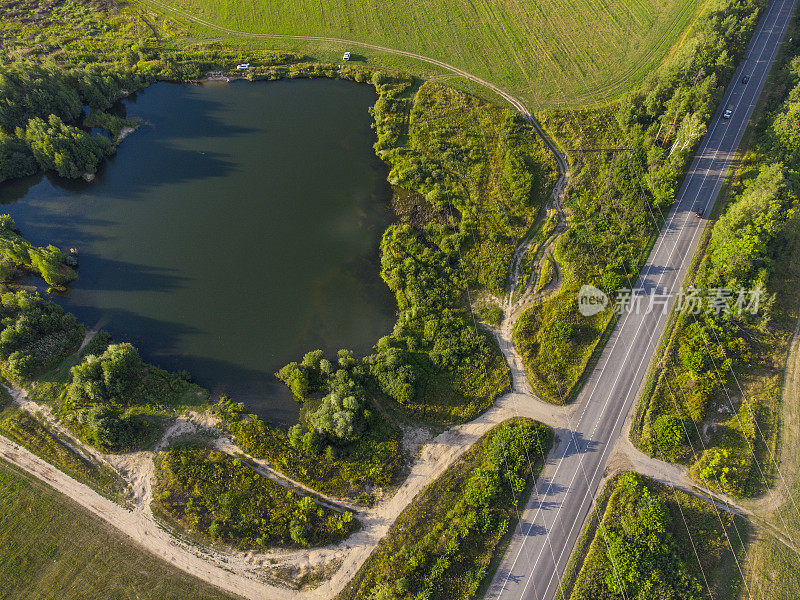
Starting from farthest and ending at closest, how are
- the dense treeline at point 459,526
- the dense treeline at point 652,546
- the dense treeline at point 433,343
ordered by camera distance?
the dense treeline at point 433,343 → the dense treeline at point 459,526 → the dense treeline at point 652,546

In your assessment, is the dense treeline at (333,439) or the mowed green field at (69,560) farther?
the dense treeline at (333,439)

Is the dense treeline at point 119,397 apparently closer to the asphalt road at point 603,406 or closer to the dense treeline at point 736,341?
the asphalt road at point 603,406

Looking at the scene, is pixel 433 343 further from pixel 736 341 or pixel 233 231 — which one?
pixel 736 341

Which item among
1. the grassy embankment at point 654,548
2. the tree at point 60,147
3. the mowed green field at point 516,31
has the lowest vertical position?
the grassy embankment at point 654,548

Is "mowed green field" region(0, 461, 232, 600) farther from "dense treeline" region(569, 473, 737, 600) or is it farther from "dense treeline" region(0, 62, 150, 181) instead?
"dense treeline" region(0, 62, 150, 181)

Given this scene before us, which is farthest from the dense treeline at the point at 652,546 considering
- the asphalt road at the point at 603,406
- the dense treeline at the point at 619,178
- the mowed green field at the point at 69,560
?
the mowed green field at the point at 69,560

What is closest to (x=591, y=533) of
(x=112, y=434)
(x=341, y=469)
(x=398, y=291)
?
(x=341, y=469)

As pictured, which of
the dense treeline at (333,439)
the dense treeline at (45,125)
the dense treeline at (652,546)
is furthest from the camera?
the dense treeline at (45,125)
